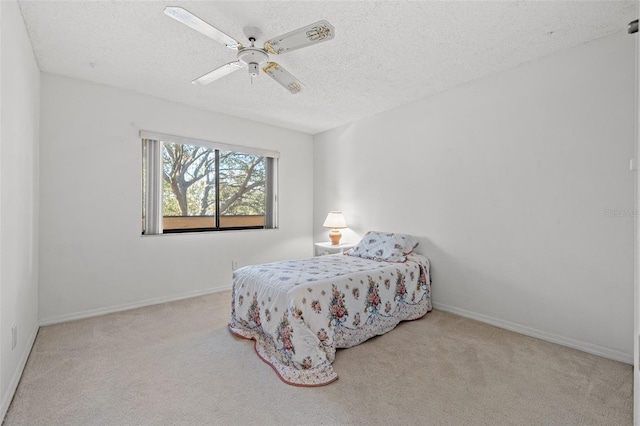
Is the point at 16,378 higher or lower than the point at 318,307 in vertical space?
lower

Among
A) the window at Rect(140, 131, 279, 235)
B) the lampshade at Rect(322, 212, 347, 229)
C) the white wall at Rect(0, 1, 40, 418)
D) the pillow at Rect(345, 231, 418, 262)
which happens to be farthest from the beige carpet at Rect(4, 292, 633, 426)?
the lampshade at Rect(322, 212, 347, 229)

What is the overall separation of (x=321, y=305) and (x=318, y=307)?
0.11ft

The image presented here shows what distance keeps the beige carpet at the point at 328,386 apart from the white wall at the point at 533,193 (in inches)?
14.5

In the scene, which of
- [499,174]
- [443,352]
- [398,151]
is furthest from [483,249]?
[398,151]

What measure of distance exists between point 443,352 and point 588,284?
4.09ft

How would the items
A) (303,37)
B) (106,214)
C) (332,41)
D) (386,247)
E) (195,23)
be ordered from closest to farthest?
(195,23) < (303,37) < (332,41) < (106,214) < (386,247)

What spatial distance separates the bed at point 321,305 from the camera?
6.81 feet

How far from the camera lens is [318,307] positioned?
224cm

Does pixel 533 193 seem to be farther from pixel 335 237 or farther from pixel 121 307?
pixel 121 307

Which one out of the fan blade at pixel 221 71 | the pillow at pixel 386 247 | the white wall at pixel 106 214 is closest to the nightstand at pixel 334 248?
the pillow at pixel 386 247

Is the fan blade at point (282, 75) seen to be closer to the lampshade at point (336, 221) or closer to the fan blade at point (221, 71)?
the fan blade at point (221, 71)

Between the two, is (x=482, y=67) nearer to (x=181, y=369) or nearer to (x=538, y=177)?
(x=538, y=177)

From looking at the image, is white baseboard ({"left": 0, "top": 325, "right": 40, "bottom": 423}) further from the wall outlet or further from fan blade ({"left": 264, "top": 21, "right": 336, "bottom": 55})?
fan blade ({"left": 264, "top": 21, "right": 336, "bottom": 55})

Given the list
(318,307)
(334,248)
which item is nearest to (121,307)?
(318,307)
